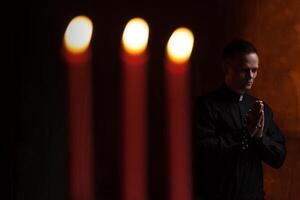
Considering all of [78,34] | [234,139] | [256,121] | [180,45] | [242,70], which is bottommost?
[234,139]

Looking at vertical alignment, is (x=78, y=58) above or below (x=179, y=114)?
above

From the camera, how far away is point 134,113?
5.96m

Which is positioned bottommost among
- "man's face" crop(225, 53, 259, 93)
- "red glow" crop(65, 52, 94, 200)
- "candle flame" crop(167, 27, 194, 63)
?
"red glow" crop(65, 52, 94, 200)

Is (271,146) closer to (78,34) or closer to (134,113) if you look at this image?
(134,113)

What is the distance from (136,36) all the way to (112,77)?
581mm

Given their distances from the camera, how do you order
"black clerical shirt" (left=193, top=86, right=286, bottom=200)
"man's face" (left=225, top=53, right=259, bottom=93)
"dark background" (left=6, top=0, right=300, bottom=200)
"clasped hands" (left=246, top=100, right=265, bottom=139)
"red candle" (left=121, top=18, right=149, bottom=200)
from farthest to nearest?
"red candle" (left=121, top=18, right=149, bottom=200)
"dark background" (left=6, top=0, right=300, bottom=200)
"man's face" (left=225, top=53, right=259, bottom=93)
"black clerical shirt" (left=193, top=86, right=286, bottom=200)
"clasped hands" (left=246, top=100, right=265, bottom=139)

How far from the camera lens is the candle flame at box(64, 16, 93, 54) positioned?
5.77m

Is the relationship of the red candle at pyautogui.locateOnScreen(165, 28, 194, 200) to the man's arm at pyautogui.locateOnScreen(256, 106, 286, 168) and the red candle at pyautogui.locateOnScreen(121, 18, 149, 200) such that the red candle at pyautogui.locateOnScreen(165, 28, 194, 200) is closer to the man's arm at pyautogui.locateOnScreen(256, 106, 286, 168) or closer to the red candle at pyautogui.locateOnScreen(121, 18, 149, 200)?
the red candle at pyautogui.locateOnScreen(121, 18, 149, 200)

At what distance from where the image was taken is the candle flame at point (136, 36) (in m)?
5.86

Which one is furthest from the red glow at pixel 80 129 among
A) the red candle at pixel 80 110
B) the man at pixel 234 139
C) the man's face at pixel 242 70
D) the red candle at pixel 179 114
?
the man's face at pixel 242 70

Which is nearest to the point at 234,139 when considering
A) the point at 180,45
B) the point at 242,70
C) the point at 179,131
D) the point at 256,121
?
the point at 256,121

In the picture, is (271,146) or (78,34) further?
(78,34)

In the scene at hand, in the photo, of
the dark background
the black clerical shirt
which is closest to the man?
the black clerical shirt

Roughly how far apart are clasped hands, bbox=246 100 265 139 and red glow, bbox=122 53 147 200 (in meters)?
2.21
